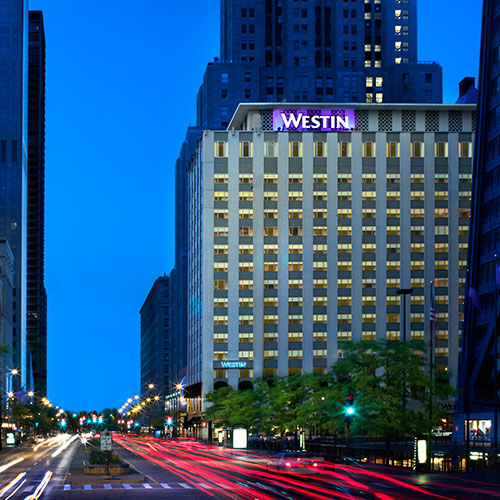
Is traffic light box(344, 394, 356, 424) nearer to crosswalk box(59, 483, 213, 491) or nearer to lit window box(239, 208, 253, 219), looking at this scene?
crosswalk box(59, 483, 213, 491)

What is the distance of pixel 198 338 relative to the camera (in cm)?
18062

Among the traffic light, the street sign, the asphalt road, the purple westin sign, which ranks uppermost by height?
the purple westin sign

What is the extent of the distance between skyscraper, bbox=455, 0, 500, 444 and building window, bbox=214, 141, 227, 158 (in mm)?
66917

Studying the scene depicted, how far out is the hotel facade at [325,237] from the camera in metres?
169

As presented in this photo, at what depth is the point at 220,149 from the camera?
172 meters

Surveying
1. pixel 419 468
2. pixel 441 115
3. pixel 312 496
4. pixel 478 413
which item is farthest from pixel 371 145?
pixel 312 496

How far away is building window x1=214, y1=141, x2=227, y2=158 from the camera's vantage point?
17175 cm

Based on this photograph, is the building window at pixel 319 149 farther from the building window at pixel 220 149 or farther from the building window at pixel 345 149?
the building window at pixel 220 149

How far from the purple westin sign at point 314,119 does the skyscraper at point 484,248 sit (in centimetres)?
6327

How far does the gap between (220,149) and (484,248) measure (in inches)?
2889

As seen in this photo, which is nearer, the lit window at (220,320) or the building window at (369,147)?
the lit window at (220,320)

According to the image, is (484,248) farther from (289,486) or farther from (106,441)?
(289,486)

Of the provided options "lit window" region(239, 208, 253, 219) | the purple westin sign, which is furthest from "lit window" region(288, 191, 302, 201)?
the purple westin sign

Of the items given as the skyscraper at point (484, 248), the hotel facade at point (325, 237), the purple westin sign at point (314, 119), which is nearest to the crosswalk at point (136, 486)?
the skyscraper at point (484, 248)
